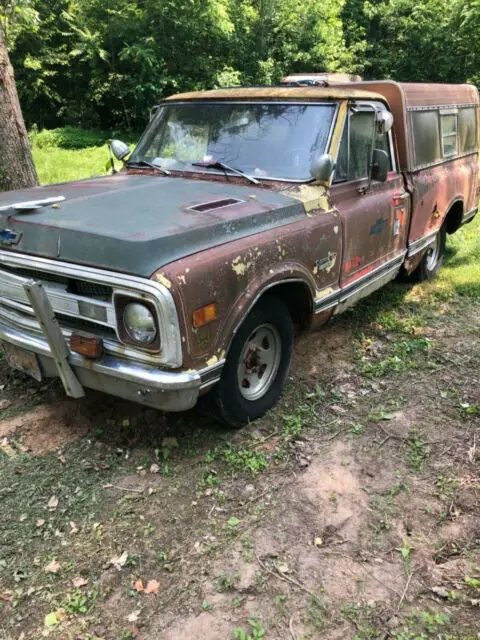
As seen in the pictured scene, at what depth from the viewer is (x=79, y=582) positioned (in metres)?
2.54

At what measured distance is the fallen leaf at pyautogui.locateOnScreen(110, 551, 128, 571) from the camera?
2630 mm

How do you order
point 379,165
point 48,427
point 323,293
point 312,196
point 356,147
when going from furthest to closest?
point 379,165 < point 356,147 < point 323,293 < point 312,196 < point 48,427

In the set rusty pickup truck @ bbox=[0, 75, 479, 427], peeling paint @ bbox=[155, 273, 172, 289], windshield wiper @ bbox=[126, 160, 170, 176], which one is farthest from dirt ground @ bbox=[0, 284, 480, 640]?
windshield wiper @ bbox=[126, 160, 170, 176]

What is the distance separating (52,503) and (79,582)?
59 centimetres

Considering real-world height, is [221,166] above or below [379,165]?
above

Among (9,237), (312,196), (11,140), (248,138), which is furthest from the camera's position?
(11,140)

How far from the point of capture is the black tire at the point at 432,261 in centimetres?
638

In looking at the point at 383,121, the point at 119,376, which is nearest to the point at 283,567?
the point at 119,376

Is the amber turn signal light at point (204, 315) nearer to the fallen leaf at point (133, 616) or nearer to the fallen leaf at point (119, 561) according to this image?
the fallen leaf at point (119, 561)

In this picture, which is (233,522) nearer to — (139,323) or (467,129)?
(139,323)

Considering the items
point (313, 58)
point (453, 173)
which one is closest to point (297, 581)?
point (453, 173)

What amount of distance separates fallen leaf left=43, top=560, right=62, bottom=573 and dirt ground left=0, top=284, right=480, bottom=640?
0.5 inches

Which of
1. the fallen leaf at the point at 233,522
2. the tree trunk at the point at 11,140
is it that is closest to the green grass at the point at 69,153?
the tree trunk at the point at 11,140

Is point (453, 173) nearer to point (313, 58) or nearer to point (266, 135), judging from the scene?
point (266, 135)
